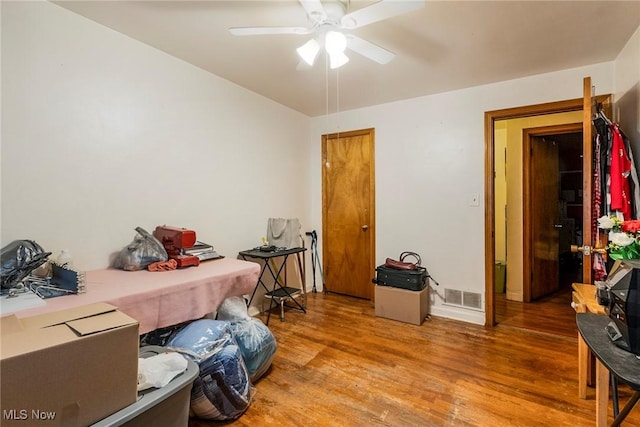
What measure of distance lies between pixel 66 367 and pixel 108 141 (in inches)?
65.1

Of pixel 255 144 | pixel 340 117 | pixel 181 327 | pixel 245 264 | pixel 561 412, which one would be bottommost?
pixel 561 412

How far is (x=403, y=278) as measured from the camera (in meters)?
3.14

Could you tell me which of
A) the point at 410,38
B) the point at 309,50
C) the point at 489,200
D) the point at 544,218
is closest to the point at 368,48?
the point at 309,50

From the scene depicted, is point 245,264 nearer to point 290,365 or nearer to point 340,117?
point 290,365

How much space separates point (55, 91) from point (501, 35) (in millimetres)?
2935

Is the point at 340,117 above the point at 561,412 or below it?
above

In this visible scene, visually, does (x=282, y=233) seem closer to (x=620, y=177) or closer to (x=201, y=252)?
(x=201, y=252)

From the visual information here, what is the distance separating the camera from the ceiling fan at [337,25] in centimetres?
148

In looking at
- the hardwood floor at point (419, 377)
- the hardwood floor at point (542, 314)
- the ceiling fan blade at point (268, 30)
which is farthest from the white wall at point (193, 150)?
the ceiling fan blade at point (268, 30)

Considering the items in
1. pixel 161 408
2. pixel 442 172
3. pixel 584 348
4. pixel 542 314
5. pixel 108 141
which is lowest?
pixel 542 314

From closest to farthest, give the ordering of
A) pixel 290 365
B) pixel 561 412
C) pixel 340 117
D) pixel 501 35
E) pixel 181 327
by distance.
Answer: pixel 561 412
pixel 181 327
pixel 501 35
pixel 290 365
pixel 340 117

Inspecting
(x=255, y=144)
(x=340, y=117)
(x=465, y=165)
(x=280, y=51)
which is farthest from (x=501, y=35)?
(x=255, y=144)

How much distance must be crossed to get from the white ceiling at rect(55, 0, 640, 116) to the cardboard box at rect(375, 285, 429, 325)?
209 cm

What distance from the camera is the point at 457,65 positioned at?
2588 mm
